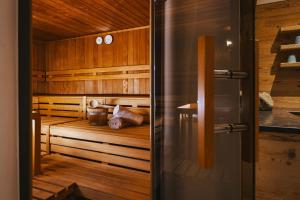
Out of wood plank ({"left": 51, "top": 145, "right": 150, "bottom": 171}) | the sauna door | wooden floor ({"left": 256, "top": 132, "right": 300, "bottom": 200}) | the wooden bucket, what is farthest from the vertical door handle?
the wooden bucket

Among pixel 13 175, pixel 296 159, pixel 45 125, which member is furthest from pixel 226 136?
pixel 45 125

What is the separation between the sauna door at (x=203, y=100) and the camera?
3.30 ft

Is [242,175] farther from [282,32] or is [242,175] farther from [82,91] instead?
[82,91]

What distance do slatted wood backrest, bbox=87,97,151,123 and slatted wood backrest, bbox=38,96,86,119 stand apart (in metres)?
0.59

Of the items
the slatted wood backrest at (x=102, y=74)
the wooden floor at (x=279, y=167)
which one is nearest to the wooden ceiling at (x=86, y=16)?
the slatted wood backrest at (x=102, y=74)

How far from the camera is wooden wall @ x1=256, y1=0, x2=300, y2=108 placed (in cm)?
310

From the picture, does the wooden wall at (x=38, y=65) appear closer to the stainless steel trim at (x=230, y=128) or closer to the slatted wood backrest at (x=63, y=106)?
the slatted wood backrest at (x=63, y=106)

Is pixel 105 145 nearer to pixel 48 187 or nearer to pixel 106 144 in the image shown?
pixel 106 144

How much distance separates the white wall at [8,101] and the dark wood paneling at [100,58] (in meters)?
4.13

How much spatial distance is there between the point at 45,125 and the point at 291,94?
4111 mm

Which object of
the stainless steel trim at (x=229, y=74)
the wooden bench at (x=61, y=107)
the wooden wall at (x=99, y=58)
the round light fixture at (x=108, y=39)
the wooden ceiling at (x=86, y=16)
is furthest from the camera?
the round light fixture at (x=108, y=39)

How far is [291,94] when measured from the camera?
313 centimetres

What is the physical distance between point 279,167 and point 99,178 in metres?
2.11

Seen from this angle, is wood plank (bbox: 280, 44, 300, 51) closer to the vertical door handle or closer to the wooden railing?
the vertical door handle
